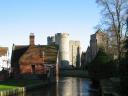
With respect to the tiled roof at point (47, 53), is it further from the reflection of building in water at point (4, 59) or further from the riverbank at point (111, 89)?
the riverbank at point (111, 89)

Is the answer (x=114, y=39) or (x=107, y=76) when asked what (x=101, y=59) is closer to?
(x=107, y=76)

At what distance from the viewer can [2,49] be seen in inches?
4296

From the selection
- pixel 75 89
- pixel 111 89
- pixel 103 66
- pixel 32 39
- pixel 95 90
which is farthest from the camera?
pixel 32 39

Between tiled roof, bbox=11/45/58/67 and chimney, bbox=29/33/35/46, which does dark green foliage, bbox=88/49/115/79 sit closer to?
tiled roof, bbox=11/45/58/67

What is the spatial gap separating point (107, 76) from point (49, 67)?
19.1 meters

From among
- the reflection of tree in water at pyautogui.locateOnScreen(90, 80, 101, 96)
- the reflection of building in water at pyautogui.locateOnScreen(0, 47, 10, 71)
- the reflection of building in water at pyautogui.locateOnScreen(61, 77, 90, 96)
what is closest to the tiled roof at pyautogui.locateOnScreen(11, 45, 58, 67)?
the reflection of building in water at pyautogui.locateOnScreen(0, 47, 10, 71)

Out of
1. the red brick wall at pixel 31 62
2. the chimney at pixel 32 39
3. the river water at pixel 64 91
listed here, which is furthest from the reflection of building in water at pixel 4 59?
the river water at pixel 64 91

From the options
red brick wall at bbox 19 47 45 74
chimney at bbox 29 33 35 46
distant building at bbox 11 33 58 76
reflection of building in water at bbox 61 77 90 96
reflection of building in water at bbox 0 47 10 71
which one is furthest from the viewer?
reflection of building in water at bbox 0 47 10 71

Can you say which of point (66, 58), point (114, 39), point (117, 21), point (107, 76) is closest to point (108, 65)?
point (107, 76)

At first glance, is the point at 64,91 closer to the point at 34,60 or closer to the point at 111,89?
the point at 111,89

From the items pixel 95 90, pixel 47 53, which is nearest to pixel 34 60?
pixel 47 53

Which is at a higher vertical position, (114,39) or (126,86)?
(114,39)

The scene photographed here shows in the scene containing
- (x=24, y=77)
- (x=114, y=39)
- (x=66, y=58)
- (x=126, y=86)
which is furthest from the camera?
(x=66, y=58)

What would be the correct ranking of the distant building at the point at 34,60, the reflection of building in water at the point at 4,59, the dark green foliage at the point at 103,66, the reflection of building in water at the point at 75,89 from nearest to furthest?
the reflection of building in water at the point at 75,89 < the dark green foliage at the point at 103,66 < the distant building at the point at 34,60 < the reflection of building in water at the point at 4,59
